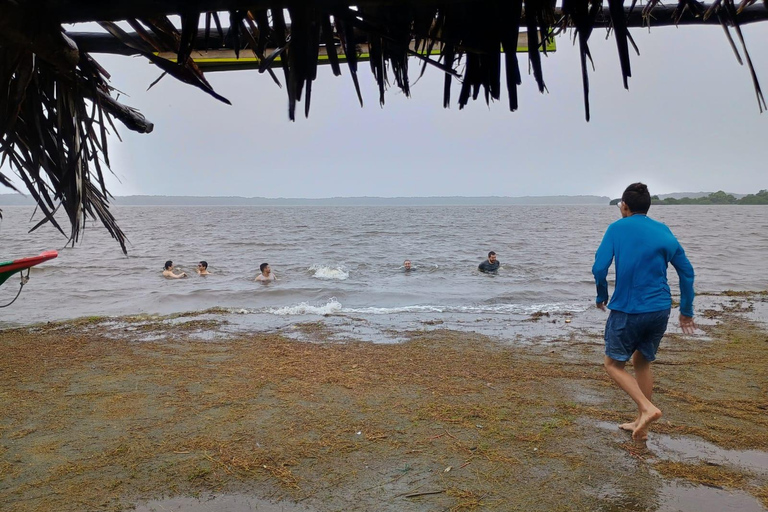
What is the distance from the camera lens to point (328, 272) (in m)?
19.4

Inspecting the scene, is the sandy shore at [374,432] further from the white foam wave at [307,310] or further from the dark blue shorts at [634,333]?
the white foam wave at [307,310]

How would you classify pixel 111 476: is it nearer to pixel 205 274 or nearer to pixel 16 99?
pixel 16 99

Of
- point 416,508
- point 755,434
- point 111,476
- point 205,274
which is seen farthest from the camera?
point 205,274

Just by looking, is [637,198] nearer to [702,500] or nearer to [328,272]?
[702,500]

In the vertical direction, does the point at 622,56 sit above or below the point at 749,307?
above

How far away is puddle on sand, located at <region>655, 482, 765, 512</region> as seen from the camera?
3.33m

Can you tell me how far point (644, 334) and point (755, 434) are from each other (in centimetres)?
140

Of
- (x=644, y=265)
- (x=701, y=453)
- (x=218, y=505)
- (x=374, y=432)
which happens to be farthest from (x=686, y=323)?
(x=218, y=505)

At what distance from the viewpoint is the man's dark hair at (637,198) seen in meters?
4.10

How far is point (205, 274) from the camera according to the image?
18.7m

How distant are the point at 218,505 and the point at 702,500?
294 centimetres

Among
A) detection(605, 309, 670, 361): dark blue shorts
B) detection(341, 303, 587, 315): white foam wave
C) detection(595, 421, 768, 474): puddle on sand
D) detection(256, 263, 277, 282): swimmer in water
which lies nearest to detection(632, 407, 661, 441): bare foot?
detection(595, 421, 768, 474): puddle on sand

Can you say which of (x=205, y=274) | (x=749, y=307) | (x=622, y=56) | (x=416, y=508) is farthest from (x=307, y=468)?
(x=205, y=274)

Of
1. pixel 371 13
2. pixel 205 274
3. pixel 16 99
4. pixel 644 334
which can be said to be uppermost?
pixel 371 13
